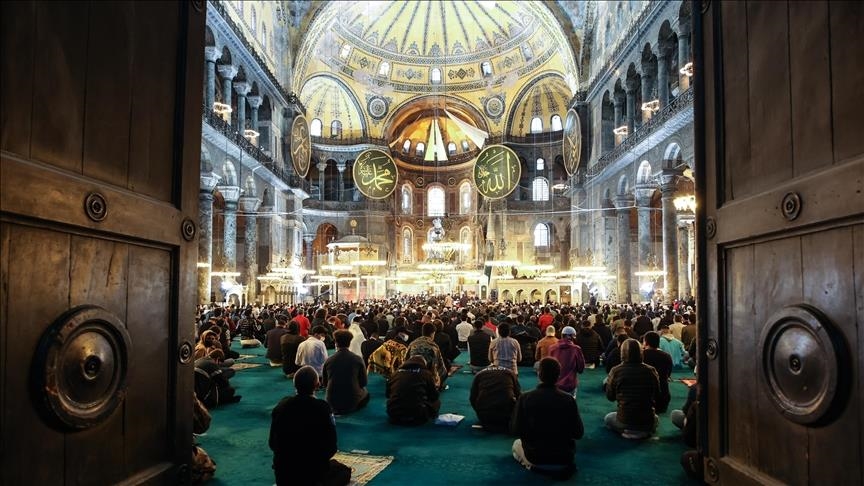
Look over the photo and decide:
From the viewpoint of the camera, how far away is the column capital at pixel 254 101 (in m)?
23.0

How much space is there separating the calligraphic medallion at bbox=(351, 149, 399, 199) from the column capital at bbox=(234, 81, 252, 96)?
569cm

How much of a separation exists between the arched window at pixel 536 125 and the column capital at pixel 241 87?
1964cm

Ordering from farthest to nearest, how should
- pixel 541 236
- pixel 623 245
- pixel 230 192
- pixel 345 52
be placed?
pixel 541 236, pixel 345 52, pixel 623 245, pixel 230 192

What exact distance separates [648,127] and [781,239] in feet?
55.8

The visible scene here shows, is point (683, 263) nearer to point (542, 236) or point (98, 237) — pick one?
point (542, 236)

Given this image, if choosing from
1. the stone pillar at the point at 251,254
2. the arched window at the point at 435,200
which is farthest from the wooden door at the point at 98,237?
the arched window at the point at 435,200

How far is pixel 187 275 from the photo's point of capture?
263cm

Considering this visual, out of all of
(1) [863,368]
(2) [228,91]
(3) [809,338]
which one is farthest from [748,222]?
(2) [228,91]

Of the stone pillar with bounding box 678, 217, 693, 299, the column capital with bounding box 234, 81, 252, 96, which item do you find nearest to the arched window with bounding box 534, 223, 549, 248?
the stone pillar with bounding box 678, 217, 693, 299

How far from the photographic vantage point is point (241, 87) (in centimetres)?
2159

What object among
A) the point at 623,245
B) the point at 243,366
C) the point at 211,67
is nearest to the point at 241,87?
the point at 211,67

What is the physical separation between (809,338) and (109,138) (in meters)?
2.74

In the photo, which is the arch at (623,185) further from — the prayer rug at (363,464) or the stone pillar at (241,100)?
the prayer rug at (363,464)

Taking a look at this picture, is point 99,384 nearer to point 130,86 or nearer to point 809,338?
point 130,86
